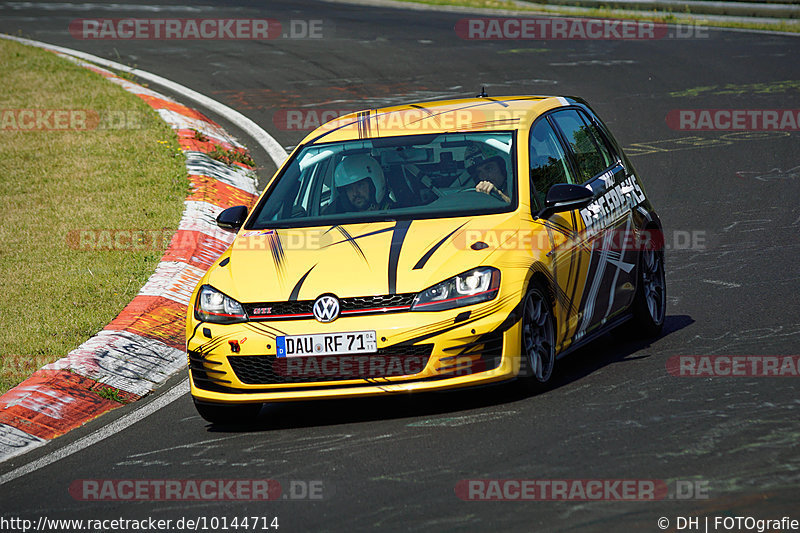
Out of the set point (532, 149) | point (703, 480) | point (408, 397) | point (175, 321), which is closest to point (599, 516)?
point (703, 480)

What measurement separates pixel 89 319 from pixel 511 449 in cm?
457

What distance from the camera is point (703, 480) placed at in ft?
17.0

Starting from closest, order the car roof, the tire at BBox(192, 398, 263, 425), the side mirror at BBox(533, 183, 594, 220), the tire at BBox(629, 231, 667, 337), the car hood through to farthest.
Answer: the car hood < the tire at BBox(192, 398, 263, 425) < the side mirror at BBox(533, 183, 594, 220) < the car roof < the tire at BBox(629, 231, 667, 337)

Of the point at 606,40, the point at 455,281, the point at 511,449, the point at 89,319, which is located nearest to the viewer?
the point at 511,449

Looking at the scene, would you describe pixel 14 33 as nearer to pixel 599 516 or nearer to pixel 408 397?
pixel 408 397

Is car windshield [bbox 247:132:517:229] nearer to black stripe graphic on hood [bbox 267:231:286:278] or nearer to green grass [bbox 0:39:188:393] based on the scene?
black stripe graphic on hood [bbox 267:231:286:278]
